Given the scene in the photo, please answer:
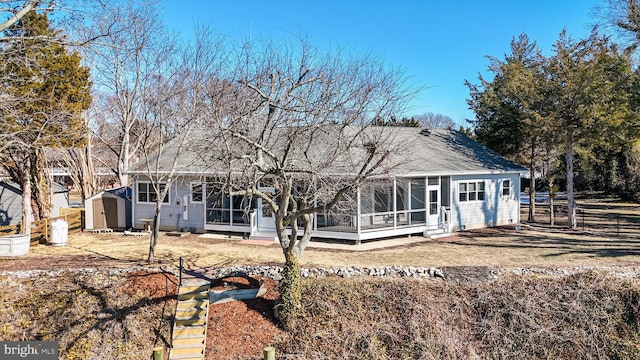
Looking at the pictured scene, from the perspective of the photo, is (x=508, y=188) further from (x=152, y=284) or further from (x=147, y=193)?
(x=147, y=193)

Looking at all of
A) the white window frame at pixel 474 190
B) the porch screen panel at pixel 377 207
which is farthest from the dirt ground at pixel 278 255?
the white window frame at pixel 474 190

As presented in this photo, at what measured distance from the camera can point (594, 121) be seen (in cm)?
1678

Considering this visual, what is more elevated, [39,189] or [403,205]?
[39,189]

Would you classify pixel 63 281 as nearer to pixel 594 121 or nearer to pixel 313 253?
pixel 313 253

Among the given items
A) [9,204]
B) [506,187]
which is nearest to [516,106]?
[506,187]

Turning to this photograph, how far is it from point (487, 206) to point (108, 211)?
56.1ft

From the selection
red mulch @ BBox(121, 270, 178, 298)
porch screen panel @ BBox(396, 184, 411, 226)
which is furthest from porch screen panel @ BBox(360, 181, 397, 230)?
red mulch @ BBox(121, 270, 178, 298)

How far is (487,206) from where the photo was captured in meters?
18.3

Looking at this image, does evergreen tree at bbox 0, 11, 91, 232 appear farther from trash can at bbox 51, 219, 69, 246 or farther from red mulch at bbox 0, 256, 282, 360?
red mulch at bbox 0, 256, 282, 360

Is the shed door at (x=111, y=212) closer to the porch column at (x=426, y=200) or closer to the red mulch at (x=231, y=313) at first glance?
the red mulch at (x=231, y=313)

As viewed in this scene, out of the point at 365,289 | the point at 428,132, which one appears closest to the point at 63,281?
the point at 365,289

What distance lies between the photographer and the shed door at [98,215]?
17936mm

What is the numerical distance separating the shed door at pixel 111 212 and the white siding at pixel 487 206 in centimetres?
1496

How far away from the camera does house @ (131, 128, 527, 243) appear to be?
15031mm
